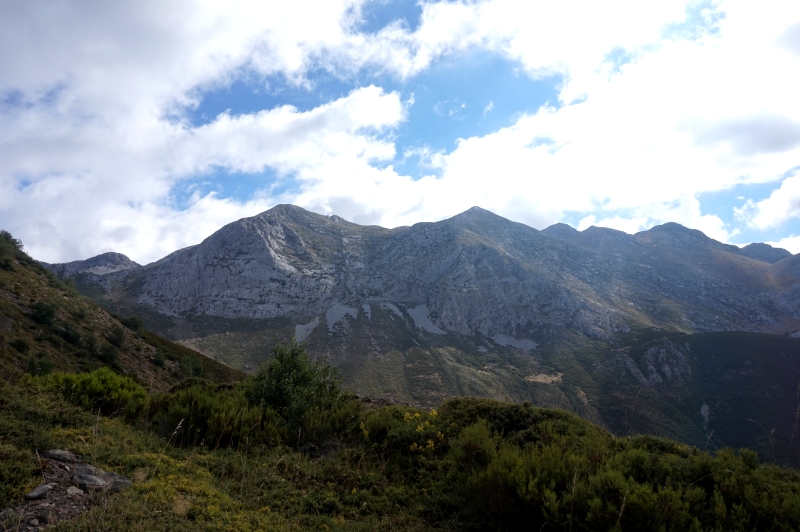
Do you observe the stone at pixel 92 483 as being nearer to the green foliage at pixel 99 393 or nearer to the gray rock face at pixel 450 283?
the green foliage at pixel 99 393

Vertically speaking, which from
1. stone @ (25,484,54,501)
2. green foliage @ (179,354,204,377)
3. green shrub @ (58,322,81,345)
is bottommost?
green foliage @ (179,354,204,377)

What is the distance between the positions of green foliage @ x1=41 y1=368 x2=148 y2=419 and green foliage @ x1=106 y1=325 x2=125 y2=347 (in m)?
29.1

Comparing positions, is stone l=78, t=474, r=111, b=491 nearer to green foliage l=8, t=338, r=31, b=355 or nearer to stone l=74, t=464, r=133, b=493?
stone l=74, t=464, r=133, b=493

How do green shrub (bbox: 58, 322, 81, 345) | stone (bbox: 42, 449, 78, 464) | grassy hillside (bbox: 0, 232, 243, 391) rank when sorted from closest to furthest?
stone (bbox: 42, 449, 78, 464) → grassy hillside (bbox: 0, 232, 243, 391) → green shrub (bbox: 58, 322, 81, 345)

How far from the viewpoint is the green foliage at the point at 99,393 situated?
395 inches

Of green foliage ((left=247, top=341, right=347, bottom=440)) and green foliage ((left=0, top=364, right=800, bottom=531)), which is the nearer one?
green foliage ((left=0, top=364, right=800, bottom=531))

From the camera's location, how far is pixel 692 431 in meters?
70.8

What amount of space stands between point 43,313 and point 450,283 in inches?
4984

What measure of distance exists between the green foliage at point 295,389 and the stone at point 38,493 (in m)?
5.59

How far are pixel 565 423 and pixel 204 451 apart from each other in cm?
877

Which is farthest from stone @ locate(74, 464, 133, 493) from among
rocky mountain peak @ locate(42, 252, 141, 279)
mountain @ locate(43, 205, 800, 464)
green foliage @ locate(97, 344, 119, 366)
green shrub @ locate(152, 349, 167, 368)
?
rocky mountain peak @ locate(42, 252, 141, 279)

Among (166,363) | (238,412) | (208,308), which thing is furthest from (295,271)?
(238,412)

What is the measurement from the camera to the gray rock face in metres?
133

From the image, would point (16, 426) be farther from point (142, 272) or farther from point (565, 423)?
point (142, 272)
